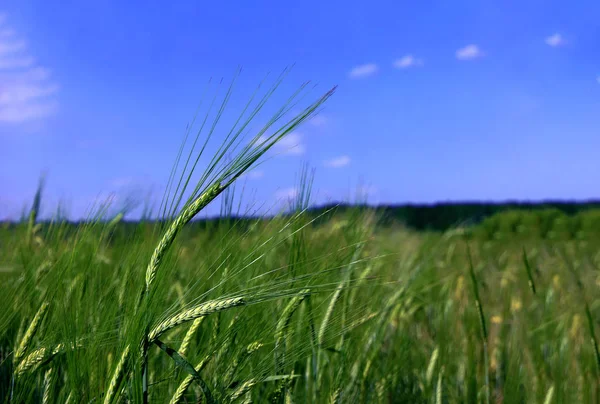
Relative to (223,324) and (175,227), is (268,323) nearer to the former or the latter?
(223,324)

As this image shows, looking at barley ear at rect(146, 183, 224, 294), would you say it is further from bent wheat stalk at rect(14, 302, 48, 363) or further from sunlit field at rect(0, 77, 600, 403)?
bent wheat stalk at rect(14, 302, 48, 363)

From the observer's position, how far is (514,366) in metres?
1.80

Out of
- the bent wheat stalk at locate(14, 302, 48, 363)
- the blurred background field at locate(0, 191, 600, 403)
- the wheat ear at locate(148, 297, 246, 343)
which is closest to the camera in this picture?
the wheat ear at locate(148, 297, 246, 343)

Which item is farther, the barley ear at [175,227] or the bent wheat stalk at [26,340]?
the bent wheat stalk at [26,340]

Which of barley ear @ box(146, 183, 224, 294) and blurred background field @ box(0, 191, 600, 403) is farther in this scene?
blurred background field @ box(0, 191, 600, 403)

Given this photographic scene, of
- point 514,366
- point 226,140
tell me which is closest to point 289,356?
point 226,140

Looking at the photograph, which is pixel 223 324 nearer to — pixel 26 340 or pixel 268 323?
pixel 268 323

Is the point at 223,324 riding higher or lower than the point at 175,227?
lower

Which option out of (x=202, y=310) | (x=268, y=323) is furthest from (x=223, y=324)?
(x=202, y=310)

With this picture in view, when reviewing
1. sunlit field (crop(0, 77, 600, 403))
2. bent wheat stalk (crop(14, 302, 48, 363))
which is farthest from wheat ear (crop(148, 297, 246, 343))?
bent wheat stalk (crop(14, 302, 48, 363))

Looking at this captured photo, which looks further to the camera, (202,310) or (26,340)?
(26,340)

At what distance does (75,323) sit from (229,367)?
24cm

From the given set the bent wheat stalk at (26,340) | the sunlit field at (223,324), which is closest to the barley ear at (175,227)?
the sunlit field at (223,324)

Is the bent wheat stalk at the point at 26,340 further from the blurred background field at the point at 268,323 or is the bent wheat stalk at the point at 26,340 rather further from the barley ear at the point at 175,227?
the barley ear at the point at 175,227
